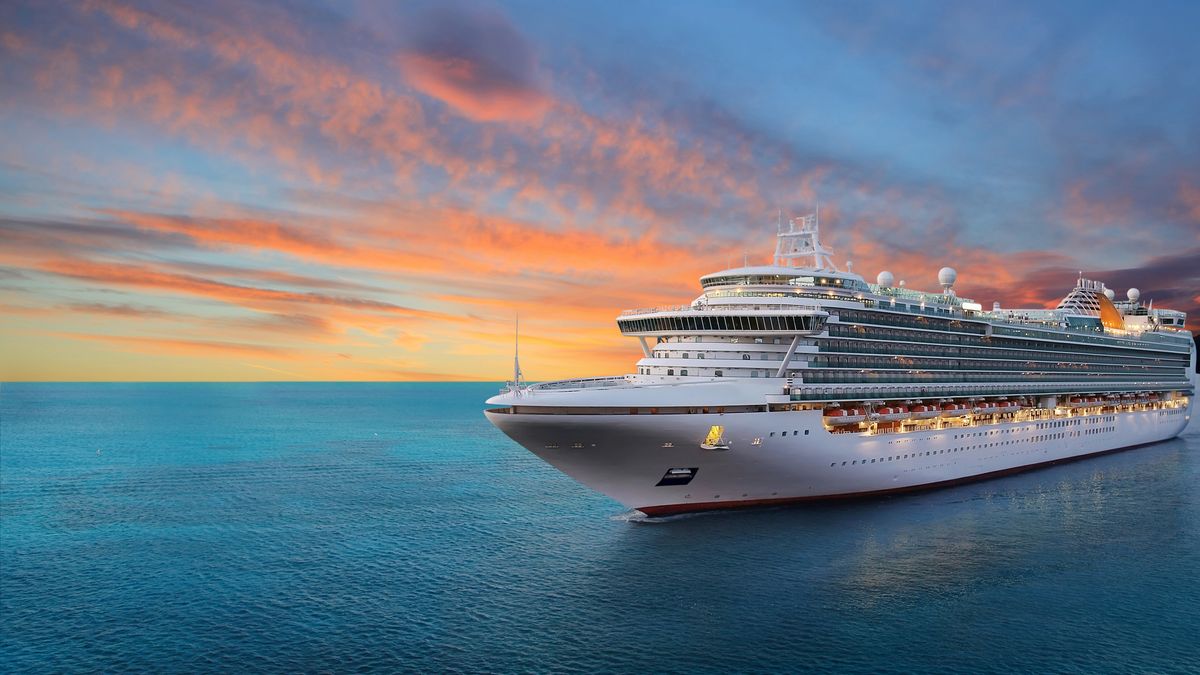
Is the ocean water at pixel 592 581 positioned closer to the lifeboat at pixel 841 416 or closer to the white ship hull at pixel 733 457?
the white ship hull at pixel 733 457

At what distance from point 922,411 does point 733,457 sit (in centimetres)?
1894

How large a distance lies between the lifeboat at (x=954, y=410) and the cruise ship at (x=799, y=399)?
0.63 feet

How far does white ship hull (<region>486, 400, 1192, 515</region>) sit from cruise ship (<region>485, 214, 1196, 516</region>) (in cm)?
10

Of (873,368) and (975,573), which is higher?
(873,368)

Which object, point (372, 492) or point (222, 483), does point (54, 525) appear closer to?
point (222, 483)

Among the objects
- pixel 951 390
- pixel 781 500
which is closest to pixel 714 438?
pixel 781 500

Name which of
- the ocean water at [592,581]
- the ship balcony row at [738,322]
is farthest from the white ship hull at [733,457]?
the ship balcony row at [738,322]

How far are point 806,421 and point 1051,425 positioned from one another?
37770 mm

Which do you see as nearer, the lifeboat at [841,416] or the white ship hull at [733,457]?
the white ship hull at [733,457]

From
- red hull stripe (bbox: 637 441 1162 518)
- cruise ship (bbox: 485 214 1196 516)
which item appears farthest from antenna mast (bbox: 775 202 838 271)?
red hull stripe (bbox: 637 441 1162 518)

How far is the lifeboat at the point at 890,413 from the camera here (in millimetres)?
47875

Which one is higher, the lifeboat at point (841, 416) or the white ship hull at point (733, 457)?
the lifeboat at point (841, 416)

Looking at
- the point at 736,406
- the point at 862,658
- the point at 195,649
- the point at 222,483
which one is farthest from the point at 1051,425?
the point at 222,483

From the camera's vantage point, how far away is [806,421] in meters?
42.9
